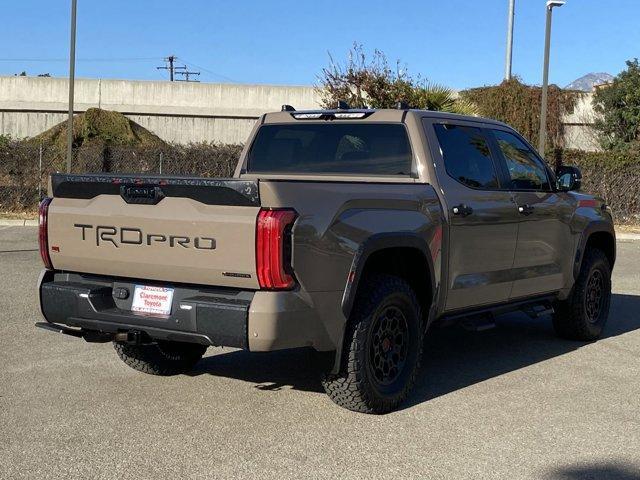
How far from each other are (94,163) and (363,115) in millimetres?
17433

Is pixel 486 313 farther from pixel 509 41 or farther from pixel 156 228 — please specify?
pixel 509 41

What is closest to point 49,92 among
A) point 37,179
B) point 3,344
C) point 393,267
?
point 37,179

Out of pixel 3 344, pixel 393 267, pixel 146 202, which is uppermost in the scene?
pixel 146 202

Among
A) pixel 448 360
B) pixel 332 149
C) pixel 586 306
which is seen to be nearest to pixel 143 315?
pixel 332 149

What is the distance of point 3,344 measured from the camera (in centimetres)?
710

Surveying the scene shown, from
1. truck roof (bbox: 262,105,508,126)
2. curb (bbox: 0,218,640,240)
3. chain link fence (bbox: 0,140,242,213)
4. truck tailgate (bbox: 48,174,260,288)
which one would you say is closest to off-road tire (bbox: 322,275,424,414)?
truck tailgate (bbox: 48,174,260,288)

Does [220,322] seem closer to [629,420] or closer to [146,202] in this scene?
[146,202]

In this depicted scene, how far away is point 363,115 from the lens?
6.45 metres

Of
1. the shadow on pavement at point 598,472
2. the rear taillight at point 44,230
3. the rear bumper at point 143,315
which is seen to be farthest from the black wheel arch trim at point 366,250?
the rear taillight at point 44,230

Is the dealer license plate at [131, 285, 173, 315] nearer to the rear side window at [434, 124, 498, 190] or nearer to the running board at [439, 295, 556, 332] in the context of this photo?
the running board at [439, 295, 556, 332]

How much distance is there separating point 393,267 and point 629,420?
176 cm

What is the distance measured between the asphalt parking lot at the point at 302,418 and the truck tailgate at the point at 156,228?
2.93 feet

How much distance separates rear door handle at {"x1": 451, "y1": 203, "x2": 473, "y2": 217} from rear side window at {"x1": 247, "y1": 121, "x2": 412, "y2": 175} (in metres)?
0.43

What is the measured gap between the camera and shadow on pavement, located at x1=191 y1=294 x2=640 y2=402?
6160mm
